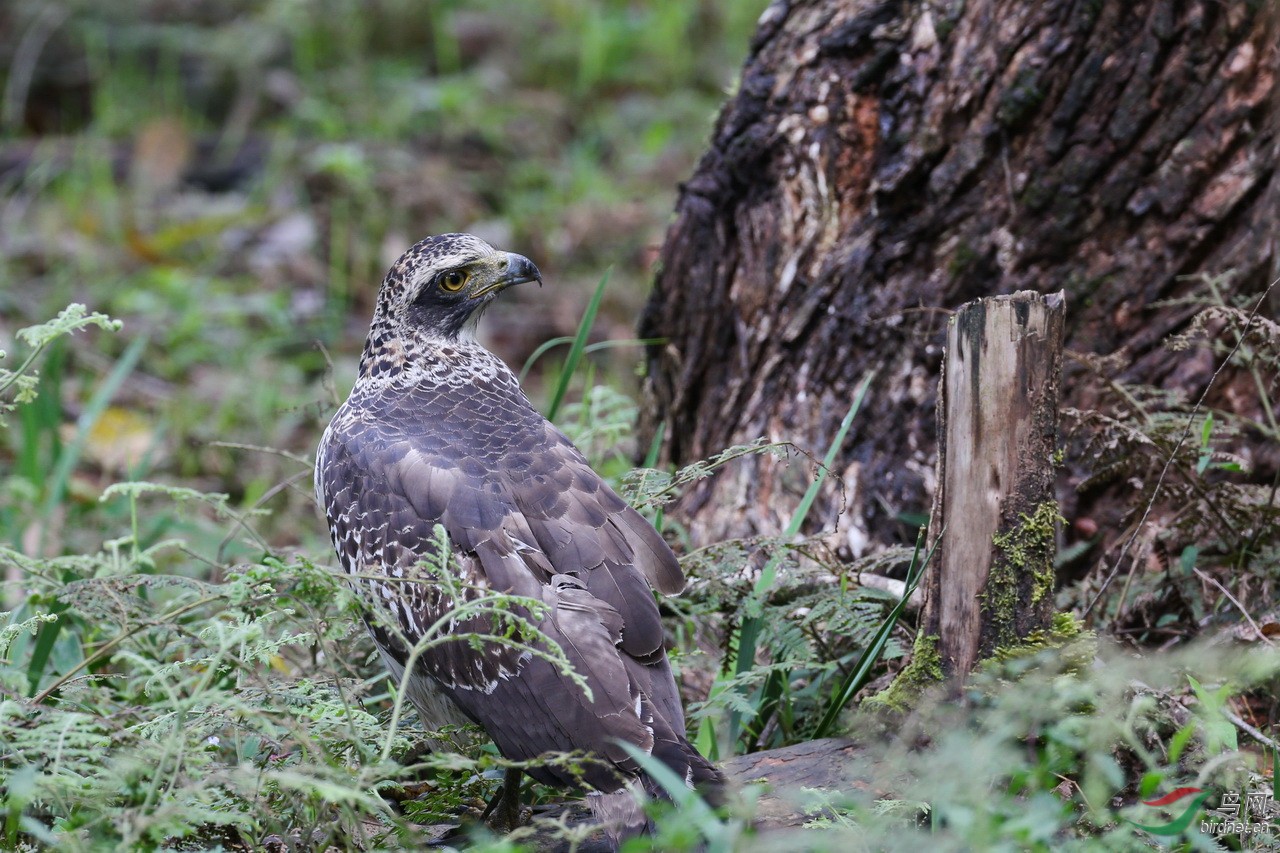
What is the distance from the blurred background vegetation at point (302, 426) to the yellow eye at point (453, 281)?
0.47 m

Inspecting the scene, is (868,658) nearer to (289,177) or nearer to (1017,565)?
(1017,565)

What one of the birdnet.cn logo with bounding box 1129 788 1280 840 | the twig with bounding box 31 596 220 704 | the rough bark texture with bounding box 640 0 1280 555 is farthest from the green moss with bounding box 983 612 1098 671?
the twig with bounding box 31 596 220 704

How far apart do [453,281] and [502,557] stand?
4.47 feet

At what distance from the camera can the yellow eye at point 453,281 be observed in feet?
14.3

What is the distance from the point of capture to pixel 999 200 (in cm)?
439

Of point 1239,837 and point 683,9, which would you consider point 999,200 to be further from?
point 683,9

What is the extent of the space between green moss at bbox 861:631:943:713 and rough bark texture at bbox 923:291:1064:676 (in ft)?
0.09

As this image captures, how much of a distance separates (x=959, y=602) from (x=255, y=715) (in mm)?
1790

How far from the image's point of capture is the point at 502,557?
11.1ft

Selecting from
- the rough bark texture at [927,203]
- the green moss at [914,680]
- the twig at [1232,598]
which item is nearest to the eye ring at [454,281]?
the rough bark texture at [927,203]

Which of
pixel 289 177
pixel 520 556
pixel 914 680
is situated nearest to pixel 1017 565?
pixel 914 680

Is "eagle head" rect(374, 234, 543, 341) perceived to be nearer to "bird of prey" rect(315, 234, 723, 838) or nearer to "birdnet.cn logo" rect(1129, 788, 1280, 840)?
"bird of prey" rect(315, 234, 723, 838)

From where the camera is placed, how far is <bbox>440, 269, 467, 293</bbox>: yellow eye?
14.3 ft

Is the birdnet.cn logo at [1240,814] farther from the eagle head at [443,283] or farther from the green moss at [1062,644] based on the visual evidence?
A: the eagle head at [443,283]
